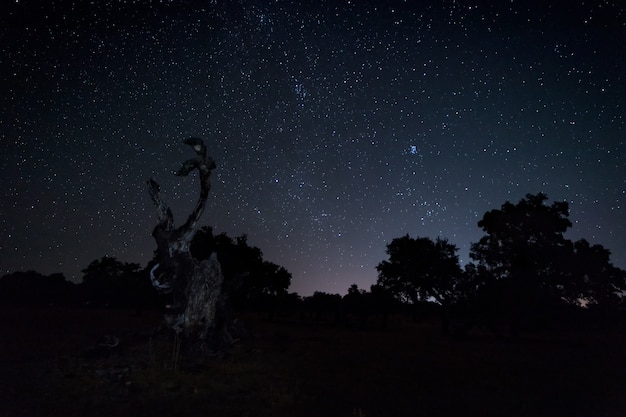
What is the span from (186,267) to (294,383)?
30.3 feet

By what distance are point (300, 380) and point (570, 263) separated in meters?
29.3

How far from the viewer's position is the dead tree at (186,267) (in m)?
20.4

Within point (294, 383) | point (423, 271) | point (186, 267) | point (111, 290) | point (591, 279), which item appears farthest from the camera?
point (111, 290)

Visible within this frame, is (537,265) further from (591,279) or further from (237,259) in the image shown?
(237,259)

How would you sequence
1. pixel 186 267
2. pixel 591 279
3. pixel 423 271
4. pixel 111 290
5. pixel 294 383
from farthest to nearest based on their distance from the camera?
1. pixel 111 290
2. pixel 423 271
3. pixel 591 279
4. pixel 186 267
5. pixel 294 383

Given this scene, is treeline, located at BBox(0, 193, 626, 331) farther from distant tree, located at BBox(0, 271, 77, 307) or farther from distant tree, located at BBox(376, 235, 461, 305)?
distant tree, located at BBox(0, 271, 77, 307)

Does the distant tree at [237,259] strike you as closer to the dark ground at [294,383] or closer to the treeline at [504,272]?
the treeline at [504,272]

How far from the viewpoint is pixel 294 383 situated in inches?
544

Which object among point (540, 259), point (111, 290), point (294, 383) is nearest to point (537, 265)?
point (540, 259)

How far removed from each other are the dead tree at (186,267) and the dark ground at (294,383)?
5.34ft

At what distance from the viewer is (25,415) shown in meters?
9.44

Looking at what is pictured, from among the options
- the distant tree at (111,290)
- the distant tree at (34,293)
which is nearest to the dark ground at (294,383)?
the distant tree at (111,290)

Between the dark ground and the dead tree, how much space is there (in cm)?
163

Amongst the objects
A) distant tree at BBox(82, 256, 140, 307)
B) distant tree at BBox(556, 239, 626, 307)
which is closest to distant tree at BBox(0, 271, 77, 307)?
distant tree at BBox(82, 256, 140, 307)
